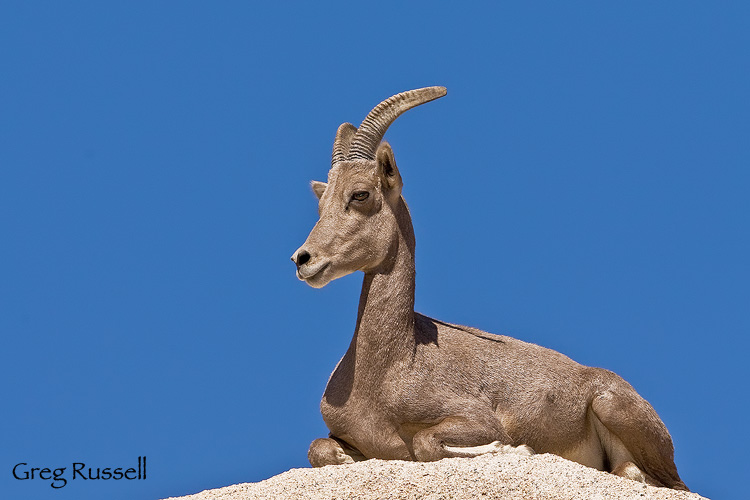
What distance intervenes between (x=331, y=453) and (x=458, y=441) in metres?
1.51

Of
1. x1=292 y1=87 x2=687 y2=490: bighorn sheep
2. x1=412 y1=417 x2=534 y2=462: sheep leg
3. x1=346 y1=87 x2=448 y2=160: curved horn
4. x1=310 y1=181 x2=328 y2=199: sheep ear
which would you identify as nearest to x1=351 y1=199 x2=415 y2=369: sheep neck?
x1=292 y1=87 x2=687 y2=490: bighorn sheep

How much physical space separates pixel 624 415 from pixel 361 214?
3827mm

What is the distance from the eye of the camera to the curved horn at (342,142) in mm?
15438

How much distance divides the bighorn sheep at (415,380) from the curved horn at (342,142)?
2cm

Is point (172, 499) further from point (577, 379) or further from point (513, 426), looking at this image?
point (577, 379)

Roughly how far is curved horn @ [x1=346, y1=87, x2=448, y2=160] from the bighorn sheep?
0.04 feet

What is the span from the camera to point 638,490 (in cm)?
1370

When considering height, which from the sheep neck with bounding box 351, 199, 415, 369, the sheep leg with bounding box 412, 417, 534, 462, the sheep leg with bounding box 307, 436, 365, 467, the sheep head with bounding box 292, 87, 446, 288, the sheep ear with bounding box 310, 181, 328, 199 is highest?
the sheep ear with bounding box 310, 181, 328, 199

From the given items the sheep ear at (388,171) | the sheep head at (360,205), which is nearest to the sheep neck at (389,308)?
the sheep head at (360,205)

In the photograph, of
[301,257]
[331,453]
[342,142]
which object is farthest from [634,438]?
[342,142]

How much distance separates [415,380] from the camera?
1448cm

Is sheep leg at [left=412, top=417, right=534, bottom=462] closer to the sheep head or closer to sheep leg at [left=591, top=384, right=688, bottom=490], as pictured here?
sheep leg at [left=591, top=384, right=688, bottom=490]

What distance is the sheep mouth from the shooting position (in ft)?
46.8

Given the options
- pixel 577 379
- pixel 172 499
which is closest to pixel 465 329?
pixel 577 379
